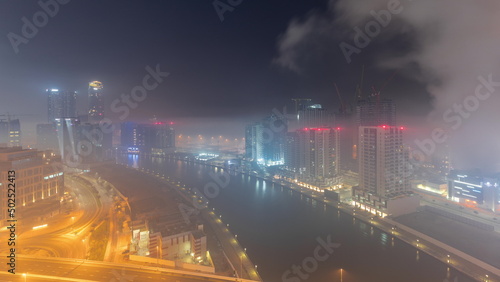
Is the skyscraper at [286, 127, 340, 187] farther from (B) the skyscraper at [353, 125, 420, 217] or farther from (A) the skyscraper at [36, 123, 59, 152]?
(A) the skyscraper at [36, 123, 59, 152]

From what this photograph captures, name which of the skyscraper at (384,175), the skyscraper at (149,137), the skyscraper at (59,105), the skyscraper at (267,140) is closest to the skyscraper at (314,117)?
the skyscraper at (267,140)

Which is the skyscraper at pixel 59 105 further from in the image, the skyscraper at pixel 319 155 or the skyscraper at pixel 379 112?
the skyscraper at pixel 379 112

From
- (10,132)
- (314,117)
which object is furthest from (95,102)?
(314,117)

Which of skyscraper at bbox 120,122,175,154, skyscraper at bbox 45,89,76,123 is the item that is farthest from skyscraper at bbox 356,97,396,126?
skyscraper at bbox 45,89,76,123

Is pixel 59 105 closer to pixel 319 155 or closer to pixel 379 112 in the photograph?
pixel 319 155

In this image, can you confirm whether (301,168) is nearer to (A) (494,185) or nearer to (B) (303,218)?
(B) (303,218)
